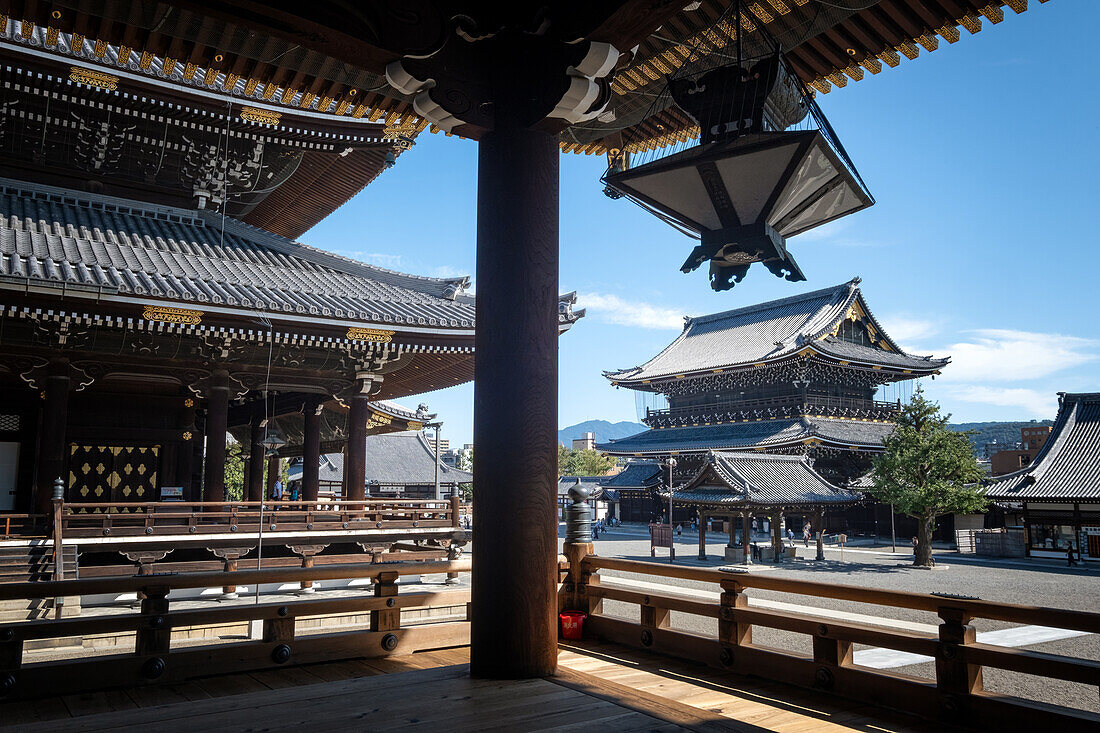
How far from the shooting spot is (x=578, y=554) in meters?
Answer: 6.90

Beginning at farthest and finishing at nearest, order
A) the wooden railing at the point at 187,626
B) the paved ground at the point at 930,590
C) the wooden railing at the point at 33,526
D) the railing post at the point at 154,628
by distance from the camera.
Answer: the wooden railing at the point at 33,526
the paved ground at the point at 930,590
the railing post at the point at 154,628
the wooden railing at the point at 187,626

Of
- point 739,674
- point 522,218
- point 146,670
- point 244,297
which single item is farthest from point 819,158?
point 244,297

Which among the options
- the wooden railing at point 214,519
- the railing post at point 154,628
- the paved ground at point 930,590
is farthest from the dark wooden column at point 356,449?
the railing post at point 154,628

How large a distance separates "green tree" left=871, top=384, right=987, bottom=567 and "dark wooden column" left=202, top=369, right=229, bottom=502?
22.7m

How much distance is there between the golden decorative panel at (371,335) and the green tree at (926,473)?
21038mm

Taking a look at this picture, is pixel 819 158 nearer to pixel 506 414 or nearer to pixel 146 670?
pixel 506 414

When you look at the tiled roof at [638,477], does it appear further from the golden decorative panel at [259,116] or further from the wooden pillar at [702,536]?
the golden decorative panel at [259,116]

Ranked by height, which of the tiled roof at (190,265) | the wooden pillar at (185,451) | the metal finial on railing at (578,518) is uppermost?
the tiled roof at (190,265)

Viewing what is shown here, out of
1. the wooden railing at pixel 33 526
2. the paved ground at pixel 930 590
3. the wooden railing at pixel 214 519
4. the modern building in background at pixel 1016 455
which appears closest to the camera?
the paved ground at pixel 930 590

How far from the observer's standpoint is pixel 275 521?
13.2 metres

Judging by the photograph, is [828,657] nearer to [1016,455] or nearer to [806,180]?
[806,180]

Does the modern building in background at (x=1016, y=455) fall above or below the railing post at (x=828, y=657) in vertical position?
above

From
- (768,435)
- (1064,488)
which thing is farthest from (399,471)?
(1064,488)

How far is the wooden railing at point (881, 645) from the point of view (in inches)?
157
